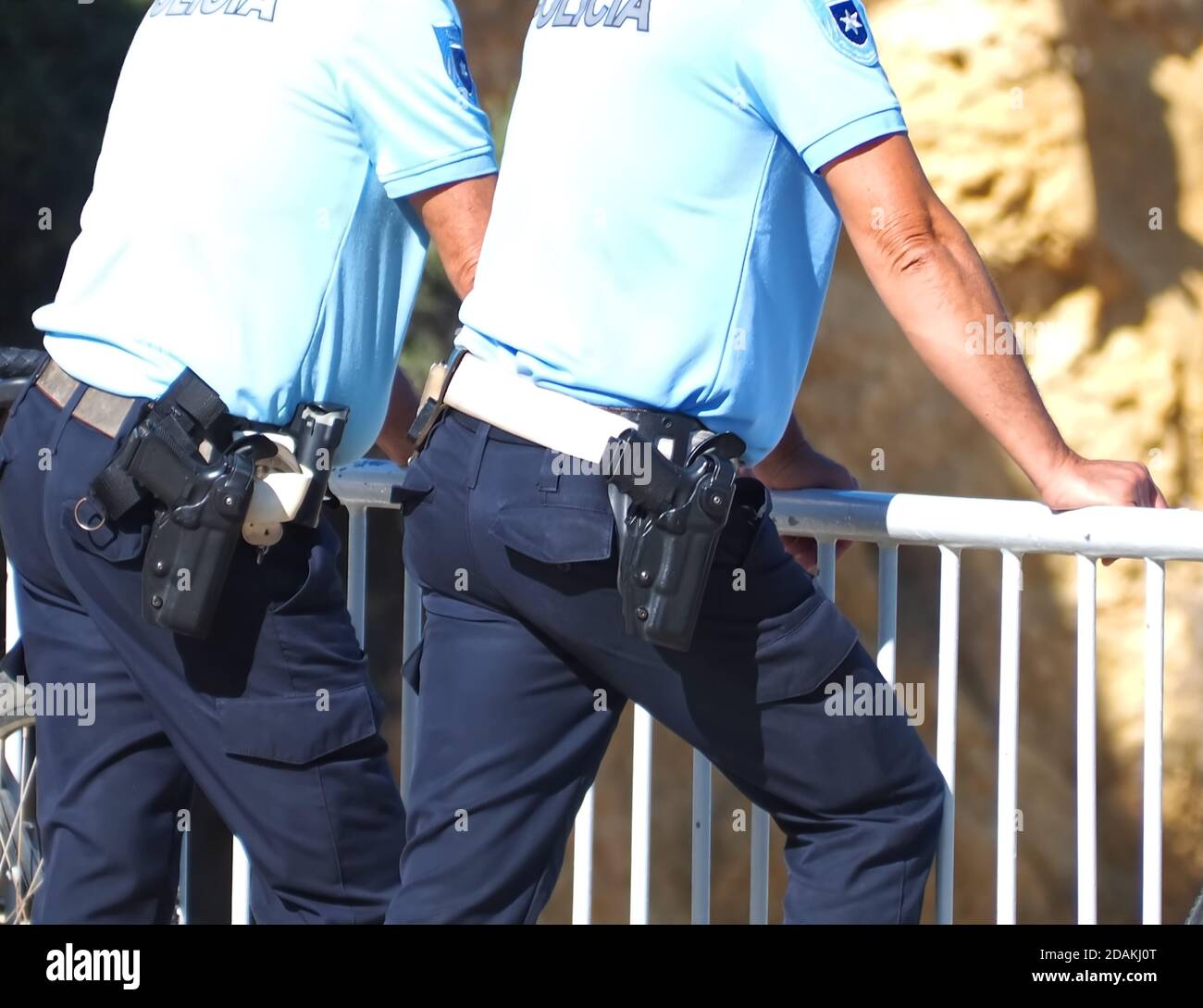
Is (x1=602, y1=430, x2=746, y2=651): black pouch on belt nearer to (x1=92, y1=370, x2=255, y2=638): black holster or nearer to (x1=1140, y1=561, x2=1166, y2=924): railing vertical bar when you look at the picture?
(x1=92, y1=370, x2=255, y2=638): black holster

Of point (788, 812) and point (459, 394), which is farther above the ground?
point (459, 394)

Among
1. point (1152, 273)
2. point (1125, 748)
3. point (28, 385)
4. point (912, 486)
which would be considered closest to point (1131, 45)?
point (1152, 273)

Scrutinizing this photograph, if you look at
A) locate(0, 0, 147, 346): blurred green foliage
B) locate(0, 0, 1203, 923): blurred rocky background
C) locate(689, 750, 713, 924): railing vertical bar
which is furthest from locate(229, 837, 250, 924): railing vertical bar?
locate(0, 0, 147, 346): blurred green foliage

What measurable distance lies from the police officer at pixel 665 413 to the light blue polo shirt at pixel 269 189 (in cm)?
13

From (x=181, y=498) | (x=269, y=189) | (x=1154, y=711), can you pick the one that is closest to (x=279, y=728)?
(x=181, y=498)

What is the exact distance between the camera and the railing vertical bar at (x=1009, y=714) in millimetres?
2201

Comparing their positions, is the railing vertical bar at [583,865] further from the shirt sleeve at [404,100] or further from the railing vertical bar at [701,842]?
the shirt sleeve at [404,100]

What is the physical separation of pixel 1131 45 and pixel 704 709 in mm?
3518

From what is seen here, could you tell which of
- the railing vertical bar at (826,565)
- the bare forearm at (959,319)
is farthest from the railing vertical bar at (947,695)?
the bare forearm at (959,319)

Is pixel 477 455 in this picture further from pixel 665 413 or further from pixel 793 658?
pixel 793 658

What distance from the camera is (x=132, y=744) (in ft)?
6.81

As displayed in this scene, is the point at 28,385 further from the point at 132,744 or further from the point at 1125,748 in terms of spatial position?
the point at 1125,748

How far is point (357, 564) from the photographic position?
8.82 feet

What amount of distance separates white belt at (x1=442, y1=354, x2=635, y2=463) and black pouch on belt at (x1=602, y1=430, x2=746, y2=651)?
29 millimetres
